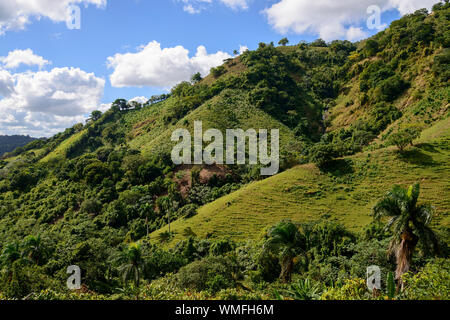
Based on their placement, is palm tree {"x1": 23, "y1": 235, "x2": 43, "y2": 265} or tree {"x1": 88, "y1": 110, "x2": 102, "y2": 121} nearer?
palm tree {"x1": 23, "y1": 235, "x2": 43, "y2": 265}

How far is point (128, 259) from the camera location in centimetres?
2423

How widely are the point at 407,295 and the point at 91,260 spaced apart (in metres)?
30.9

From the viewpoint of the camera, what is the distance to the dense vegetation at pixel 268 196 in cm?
2059

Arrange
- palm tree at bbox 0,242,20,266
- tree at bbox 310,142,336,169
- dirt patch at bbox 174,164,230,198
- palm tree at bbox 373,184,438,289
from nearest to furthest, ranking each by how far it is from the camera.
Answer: palm tree at bbox 373,184,438,289
palm tree at bbox 0,242,20,266
tree at bbox 310,142,336,169
dirt patch at bbox 174,164,230,198

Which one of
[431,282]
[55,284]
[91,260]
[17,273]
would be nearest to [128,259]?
[55,284]

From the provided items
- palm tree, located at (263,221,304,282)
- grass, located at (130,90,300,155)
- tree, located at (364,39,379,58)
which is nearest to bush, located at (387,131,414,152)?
grass, located at (130,90,300,155)

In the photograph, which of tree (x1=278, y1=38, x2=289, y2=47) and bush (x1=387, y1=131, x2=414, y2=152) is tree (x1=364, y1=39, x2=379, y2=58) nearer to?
tree (x1=278, y1=38, x2=289, y2=47)

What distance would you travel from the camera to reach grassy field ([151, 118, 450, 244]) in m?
37.8

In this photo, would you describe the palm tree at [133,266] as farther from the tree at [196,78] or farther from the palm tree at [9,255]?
the tree at [196,78]
